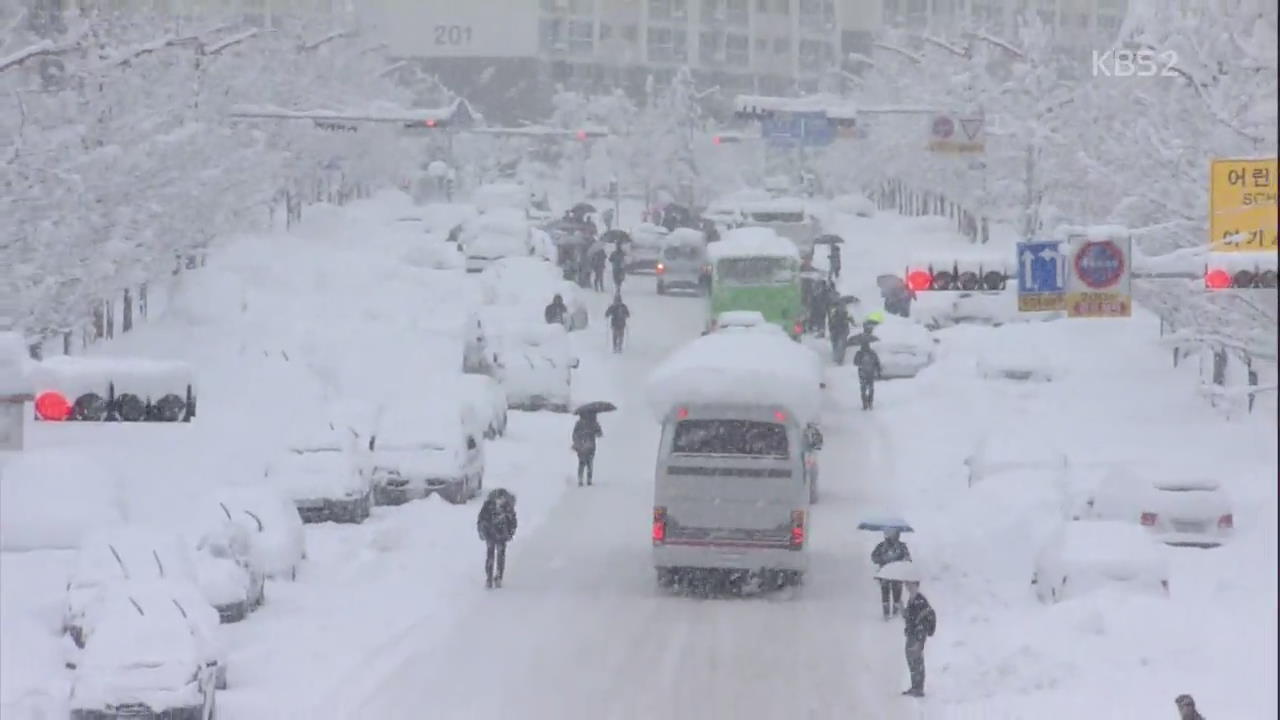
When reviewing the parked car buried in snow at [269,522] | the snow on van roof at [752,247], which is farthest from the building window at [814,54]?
the parked car buried in snow at [269,522]

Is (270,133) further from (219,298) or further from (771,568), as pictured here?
(771,568)

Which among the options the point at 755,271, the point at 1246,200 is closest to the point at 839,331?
the point at 755,271

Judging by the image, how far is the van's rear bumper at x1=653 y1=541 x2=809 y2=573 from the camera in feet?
88.6

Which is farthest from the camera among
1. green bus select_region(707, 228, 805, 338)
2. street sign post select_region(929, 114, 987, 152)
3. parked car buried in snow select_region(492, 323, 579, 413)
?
green bus select_region(707, 228, 805, 338)

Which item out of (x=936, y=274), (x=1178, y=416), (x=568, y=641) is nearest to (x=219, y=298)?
(x=1178, y=416)

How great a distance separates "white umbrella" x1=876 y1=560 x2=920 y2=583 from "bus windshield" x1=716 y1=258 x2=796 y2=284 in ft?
98.8

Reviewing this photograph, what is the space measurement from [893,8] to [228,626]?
418 feet

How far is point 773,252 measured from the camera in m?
55.1

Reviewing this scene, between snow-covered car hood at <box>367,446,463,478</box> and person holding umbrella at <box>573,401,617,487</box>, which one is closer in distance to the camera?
snow-covered car hood at <box>367,446,463,478</box>

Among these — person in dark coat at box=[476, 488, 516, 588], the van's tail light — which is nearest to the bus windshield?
person in dark coat at box=[476, 488, 516, 588]

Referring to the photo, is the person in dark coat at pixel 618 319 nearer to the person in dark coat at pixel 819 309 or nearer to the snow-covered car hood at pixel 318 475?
the person in dark coat at pixel 819 309

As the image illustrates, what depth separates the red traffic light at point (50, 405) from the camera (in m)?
20.4

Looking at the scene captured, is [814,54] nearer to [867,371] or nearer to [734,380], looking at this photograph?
[867,371]

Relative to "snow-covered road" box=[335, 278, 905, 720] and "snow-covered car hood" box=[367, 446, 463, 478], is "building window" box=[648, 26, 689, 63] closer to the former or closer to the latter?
"snow-covered road" box=[335, 278, 905, 720]
